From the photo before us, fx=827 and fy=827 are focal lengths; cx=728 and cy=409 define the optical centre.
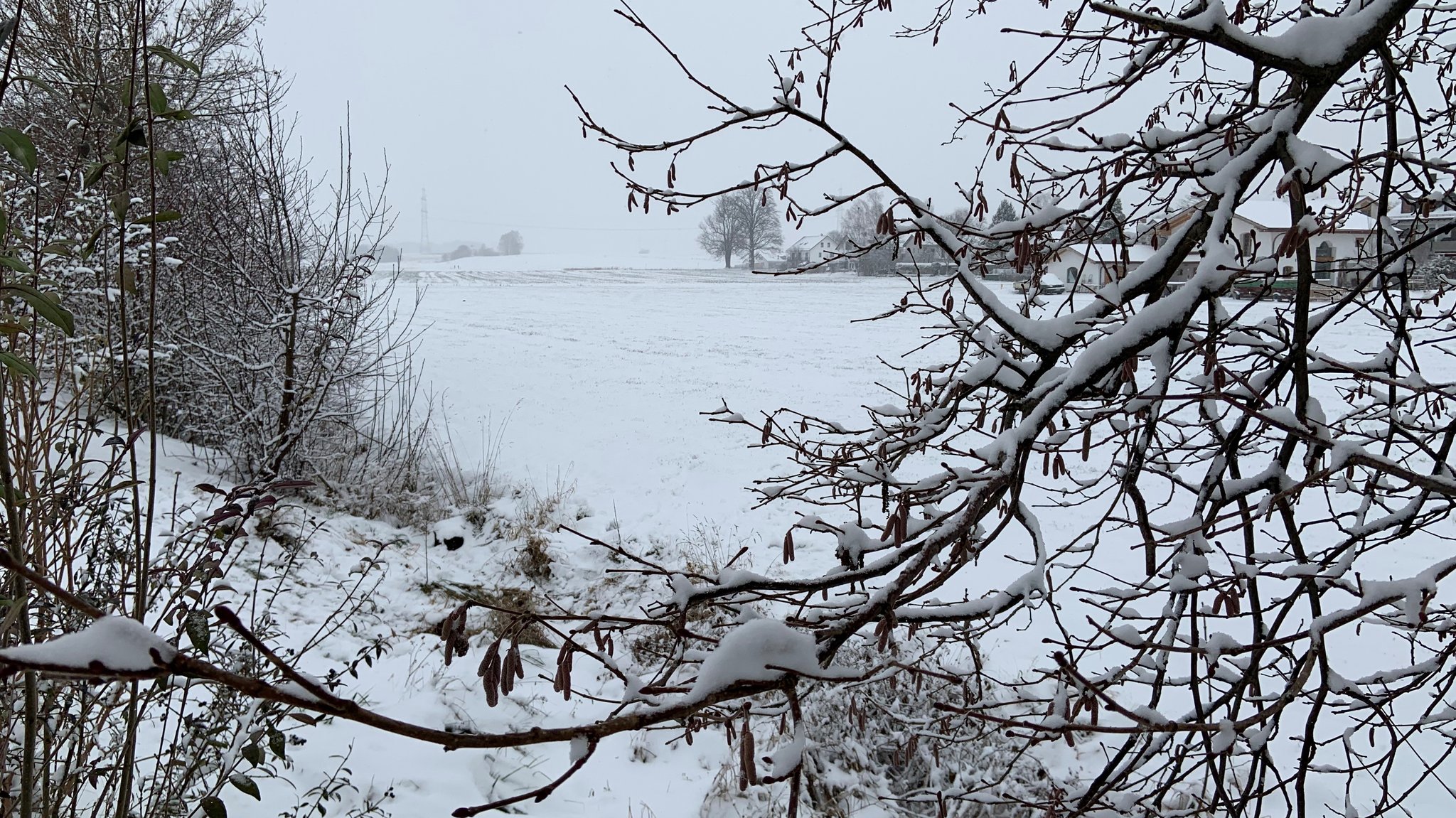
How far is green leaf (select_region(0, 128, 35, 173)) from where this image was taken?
1.20 m

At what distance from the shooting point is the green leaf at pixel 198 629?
5.94 ft

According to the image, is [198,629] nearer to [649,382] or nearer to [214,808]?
[214,808]

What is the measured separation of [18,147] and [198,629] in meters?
1.08

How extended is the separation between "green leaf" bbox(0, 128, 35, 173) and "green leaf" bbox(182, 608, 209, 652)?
1031mm

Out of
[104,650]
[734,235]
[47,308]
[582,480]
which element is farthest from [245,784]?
[734,235]

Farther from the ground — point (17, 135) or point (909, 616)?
point (17, 135)

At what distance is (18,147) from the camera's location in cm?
121

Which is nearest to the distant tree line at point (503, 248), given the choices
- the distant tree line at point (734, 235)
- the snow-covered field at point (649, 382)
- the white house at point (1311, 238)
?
the distant tree line at point (734, 235)

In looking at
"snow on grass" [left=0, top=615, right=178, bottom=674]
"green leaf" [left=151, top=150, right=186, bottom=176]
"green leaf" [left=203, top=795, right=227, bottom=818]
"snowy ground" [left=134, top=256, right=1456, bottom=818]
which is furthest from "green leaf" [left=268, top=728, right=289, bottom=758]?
"snow on grass" [left=0, top=615, right=178, bottom=674]

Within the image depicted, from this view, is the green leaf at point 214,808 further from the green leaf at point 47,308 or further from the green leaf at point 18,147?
the green leaf at point 18,147

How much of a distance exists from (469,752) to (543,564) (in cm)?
252

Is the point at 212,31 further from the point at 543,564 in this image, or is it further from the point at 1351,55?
the point at 1351,55

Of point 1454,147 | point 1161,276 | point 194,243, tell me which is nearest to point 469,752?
point 1161,276

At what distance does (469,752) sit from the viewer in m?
3.88
